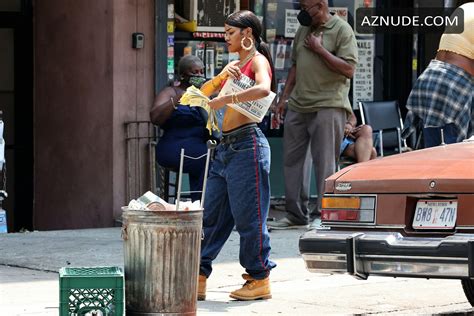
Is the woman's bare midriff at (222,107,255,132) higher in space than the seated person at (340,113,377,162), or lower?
higher

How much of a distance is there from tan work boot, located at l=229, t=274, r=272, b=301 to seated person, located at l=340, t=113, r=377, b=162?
4.58 metres

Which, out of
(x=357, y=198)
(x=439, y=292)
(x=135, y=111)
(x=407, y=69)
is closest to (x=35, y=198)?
(x=135, y=111)

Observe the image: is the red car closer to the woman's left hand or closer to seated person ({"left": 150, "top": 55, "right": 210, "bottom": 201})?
the woman's left hand

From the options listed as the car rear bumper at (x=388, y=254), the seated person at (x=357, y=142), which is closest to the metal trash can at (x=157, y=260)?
the car rear bumper at (x=388, y=254)

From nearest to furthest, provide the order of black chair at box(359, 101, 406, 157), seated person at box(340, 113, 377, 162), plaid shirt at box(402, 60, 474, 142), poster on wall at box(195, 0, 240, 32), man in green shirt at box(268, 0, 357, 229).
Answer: plaid shirt at box(402, 60, 474, 142) → man in green shirt at box(268, 0, 357, 229) → seated person at box(340, 113, 377, 162) → poster on wall at box(195, 0, 240, 32) → black chair at box(359, 101, 406, 157)

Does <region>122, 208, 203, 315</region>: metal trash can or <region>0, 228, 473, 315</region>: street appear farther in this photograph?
<region>0, 228, 473, 315</region>: street

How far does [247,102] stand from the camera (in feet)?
26.9

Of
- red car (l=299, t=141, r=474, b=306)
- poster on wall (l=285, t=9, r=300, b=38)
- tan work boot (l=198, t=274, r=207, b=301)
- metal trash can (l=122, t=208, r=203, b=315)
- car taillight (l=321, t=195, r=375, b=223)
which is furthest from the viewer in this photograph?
poster on wall (l=285, t=9, r=300, b=38)

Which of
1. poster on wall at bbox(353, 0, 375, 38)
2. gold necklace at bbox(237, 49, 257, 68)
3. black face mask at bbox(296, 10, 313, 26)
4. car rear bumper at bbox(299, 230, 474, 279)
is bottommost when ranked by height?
car rear bumper at bbox(299, 230, 474, 279)

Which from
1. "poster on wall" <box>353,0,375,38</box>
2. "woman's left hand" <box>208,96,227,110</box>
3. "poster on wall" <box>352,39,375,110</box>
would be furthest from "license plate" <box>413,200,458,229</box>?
"poster on wall" <box>353,0,375,38</box>

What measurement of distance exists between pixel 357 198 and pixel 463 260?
33.0 inches

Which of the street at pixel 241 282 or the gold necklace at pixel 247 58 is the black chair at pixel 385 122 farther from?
the gold necklace at pixel 247 58

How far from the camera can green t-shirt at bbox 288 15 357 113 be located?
1193 cm

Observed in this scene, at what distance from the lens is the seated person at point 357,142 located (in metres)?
12.8
